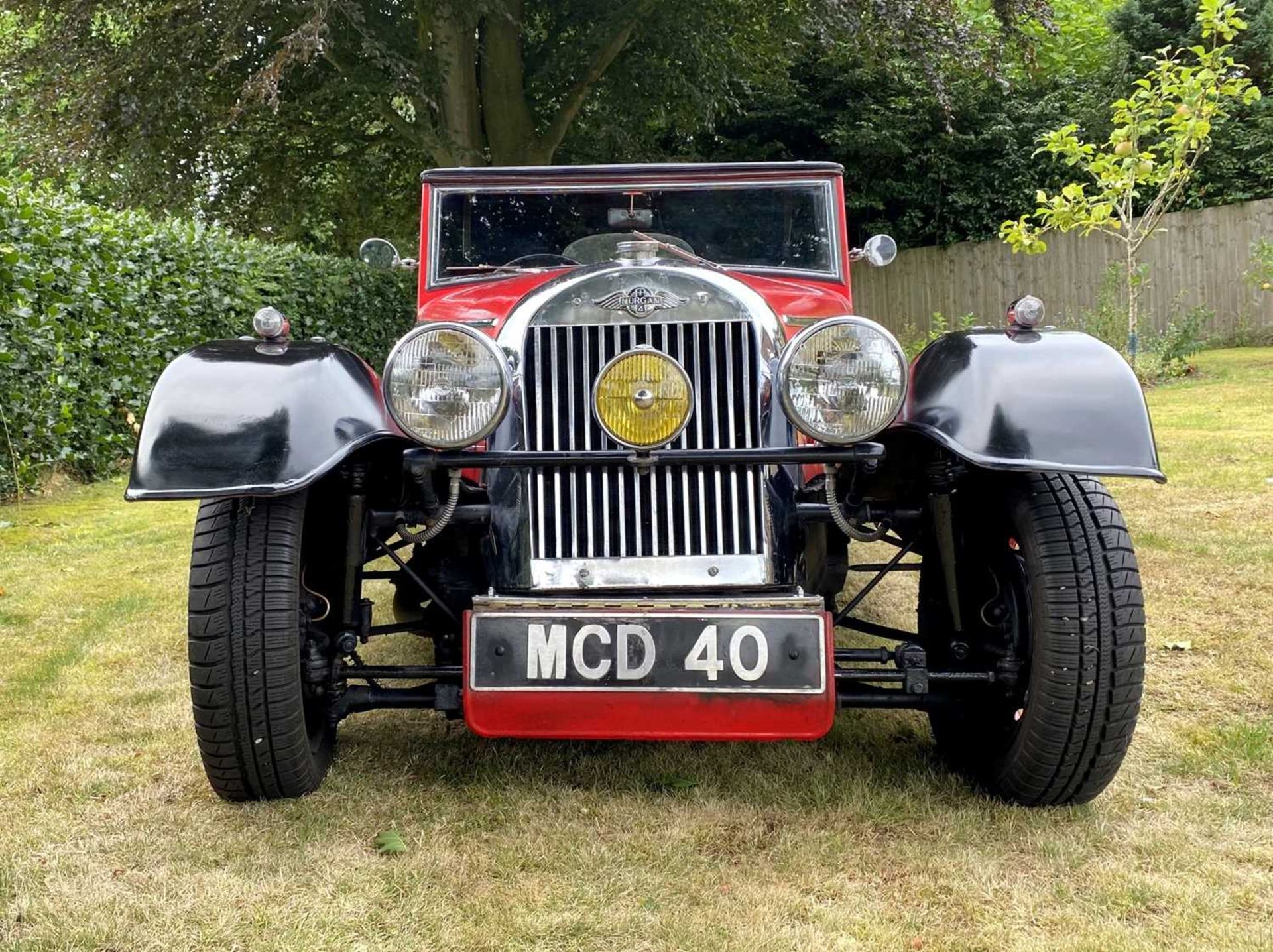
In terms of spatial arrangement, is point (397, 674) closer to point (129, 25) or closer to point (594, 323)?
point (594, 323)

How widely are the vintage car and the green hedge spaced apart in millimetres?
4652

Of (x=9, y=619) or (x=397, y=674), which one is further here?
(x=9, y=619)

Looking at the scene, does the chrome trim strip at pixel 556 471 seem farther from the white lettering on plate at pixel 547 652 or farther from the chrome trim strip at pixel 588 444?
the white lettering on plate at pixel 547 652

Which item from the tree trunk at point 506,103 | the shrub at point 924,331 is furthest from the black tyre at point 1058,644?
the shrub at point 924,331

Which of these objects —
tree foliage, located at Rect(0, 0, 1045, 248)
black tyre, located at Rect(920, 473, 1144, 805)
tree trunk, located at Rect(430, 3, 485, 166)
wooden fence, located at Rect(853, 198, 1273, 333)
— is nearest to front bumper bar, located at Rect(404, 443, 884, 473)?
black tyre, located at Rect(920, 473, 1144, 805)

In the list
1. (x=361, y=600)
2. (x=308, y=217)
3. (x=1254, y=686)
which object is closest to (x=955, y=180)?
(x=308, y=217)

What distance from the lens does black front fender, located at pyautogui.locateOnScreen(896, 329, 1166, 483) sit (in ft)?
7.48

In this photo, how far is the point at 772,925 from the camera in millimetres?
1995

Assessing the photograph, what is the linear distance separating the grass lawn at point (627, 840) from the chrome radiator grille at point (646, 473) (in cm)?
63

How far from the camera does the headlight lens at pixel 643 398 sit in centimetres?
240

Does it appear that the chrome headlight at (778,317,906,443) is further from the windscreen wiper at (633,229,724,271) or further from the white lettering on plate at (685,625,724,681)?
the windscreen wiper at (633,229,724,271)

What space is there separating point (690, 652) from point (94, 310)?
21.3 ft

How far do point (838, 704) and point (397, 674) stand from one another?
1030 millimetres

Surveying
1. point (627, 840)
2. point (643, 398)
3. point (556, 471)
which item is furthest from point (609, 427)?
point (627, 840)
